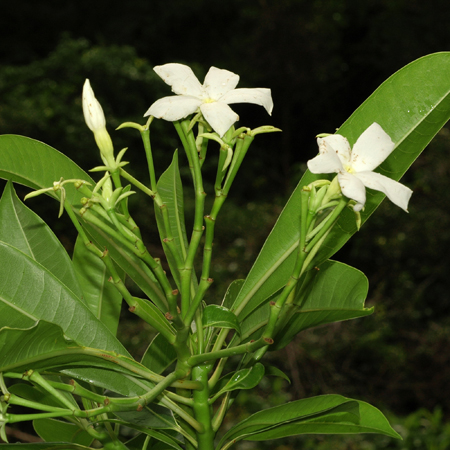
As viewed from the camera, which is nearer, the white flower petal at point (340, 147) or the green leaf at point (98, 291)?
the white flower petal at point (340, 147)

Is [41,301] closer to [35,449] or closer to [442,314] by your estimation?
[35,449]

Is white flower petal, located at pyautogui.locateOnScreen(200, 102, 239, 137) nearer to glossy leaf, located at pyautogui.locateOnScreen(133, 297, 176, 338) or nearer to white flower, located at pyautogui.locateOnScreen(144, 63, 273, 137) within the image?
white flower, located at pyautogui.locateOnScreen(144, 63, 273, 137)

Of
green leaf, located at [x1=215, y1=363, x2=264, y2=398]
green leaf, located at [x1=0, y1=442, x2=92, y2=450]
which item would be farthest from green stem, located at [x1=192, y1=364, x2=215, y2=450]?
green leaf, located at [x1=0, y1=442, x2=92, y2=450]

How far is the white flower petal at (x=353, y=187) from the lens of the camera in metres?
0.39

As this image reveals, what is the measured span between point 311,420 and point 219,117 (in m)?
0.32

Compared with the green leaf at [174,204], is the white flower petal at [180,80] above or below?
above

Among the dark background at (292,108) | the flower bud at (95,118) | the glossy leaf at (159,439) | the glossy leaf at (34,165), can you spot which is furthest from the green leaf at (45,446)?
the dark background at (292,108)

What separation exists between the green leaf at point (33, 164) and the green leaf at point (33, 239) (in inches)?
1.2

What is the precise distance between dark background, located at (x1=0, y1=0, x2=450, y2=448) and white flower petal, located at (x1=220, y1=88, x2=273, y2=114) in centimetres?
263

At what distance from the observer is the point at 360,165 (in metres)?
0.43

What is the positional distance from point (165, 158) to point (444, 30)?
118 inches

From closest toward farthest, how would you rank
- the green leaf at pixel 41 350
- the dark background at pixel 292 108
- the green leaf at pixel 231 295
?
the green leaf at pixel 41 350, the green leaf at pixel 231 295, the dark background at pixel 292 108

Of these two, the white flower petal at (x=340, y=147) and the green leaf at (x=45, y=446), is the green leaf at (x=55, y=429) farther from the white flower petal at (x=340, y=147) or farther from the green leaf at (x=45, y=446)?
the white flower petal at (x=340, y=147)

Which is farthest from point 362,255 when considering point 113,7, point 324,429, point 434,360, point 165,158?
point 113,7
